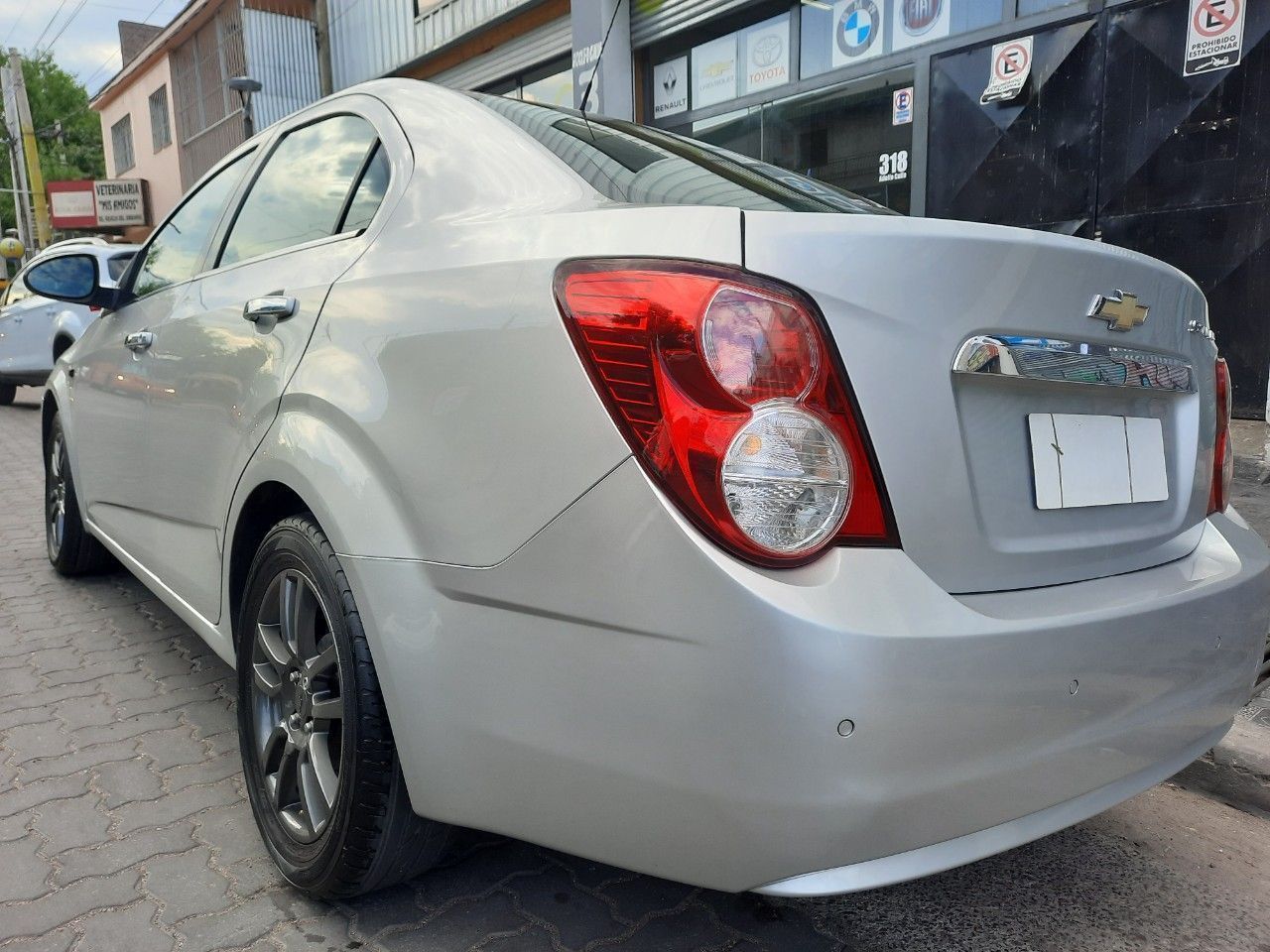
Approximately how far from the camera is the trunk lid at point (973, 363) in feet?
4.10

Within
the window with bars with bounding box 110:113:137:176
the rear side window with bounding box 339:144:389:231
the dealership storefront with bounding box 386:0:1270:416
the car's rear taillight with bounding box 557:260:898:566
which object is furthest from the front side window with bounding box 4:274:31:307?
the window with bars with bounding box 110:113:137:176

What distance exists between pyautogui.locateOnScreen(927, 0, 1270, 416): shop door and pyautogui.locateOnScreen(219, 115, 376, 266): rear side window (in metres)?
5.26

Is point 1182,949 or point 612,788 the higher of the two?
point 612,788

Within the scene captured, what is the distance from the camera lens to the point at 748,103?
8.27m

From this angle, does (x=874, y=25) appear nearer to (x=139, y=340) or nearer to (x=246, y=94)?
(x=139, y=340)

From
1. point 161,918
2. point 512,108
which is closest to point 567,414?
point 512,108

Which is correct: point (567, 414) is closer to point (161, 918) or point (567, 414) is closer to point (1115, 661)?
point (1115, 661)

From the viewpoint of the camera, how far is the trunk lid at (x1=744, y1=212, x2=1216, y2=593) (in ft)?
4.10

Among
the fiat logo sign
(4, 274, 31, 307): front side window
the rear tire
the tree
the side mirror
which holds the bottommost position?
the rear tire

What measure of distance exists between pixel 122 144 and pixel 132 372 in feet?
95.0

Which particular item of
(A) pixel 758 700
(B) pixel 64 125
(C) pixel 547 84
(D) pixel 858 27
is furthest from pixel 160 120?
(B) pixel 64 125

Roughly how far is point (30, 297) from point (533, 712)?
11810 mm

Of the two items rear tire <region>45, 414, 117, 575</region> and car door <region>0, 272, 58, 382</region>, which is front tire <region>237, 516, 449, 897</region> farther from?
car door <region>0, 272, 58, 382</region>

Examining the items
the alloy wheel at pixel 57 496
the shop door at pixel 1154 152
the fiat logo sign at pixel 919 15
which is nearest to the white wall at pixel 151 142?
the fiat logo sign at pixel 919 15
